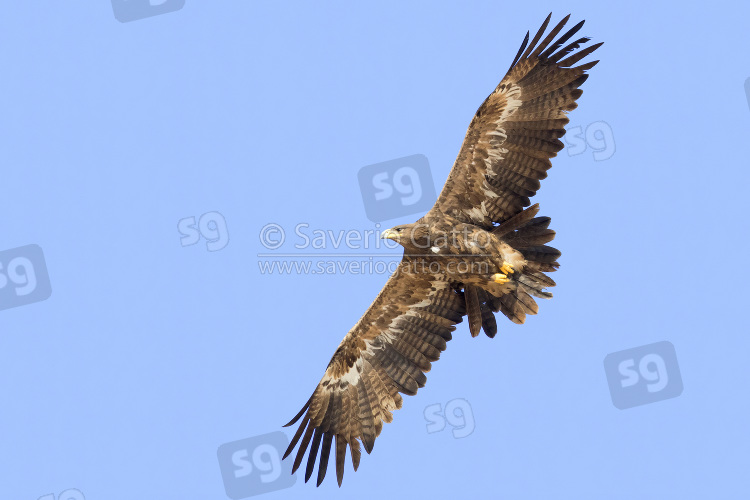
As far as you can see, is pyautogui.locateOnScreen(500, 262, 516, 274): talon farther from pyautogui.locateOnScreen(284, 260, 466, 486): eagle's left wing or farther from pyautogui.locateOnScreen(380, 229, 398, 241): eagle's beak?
pyautogui.locateOnScreen(380, 229, 398, 241): eagle's beak

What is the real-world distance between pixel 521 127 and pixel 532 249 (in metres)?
1.50

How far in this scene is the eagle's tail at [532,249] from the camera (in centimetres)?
1157

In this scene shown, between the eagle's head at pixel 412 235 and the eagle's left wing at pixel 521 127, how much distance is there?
435 mm

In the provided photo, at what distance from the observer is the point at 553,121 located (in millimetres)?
11547

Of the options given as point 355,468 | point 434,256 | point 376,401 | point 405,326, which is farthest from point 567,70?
point 355,468

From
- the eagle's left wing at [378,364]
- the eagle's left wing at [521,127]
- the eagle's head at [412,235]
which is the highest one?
the eagle's left wing at [521,127]

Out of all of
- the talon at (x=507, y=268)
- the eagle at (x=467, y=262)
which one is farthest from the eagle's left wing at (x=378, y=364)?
the talon at (x=507, y=268)

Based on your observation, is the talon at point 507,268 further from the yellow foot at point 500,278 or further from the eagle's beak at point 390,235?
the eagle's beak at point 390,235

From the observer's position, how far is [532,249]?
11.6m

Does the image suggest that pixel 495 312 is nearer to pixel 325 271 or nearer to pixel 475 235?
pixel 475 235

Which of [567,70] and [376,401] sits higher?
[567,70]

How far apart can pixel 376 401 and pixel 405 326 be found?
40.9 inches

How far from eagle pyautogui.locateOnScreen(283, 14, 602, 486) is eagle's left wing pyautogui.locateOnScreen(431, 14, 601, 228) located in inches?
0.5

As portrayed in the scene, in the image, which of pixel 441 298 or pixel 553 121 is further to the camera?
pixel 441 298
